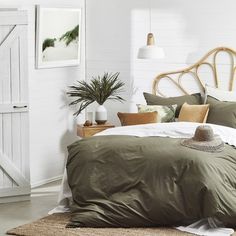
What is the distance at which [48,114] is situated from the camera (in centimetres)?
743

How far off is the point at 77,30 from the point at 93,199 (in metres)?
2.94

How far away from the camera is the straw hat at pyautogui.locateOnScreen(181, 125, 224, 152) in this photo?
17.7 feet

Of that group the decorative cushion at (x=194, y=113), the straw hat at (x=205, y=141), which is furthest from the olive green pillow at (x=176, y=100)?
the straw hat at (x=205, y=141)

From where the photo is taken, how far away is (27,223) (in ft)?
18.2

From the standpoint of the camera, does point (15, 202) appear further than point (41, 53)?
No

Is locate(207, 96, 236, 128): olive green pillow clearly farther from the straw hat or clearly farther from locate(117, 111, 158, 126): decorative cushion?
the straw hat

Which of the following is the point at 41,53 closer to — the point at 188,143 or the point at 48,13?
the point at 48,13

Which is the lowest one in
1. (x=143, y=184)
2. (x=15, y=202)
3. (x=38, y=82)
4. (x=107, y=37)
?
(x=15, y=202)

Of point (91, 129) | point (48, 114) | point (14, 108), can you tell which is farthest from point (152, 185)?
point (48, 114)

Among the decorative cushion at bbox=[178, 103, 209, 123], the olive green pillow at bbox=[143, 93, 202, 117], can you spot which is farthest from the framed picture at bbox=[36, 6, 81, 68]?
the decorative cushion at bbox=[178, 103, 209, 123]

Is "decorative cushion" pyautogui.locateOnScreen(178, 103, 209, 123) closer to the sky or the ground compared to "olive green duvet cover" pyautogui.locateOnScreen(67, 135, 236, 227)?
closer to the sky

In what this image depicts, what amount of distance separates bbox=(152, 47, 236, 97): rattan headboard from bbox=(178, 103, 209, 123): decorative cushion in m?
0.59

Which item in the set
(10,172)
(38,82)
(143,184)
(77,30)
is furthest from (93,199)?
(77,30)

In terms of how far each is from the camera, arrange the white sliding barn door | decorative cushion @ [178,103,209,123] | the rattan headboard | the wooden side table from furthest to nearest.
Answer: the wooden side table
the rattan headboard
decorative cushion @ [178,103,209,123]
the white sliding barn door
